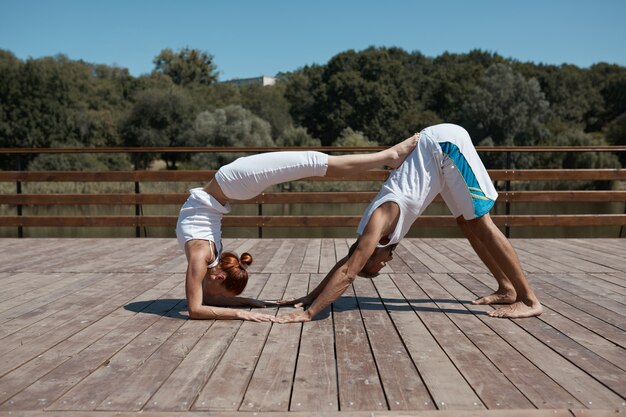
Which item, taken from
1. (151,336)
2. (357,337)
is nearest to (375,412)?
(357,337)

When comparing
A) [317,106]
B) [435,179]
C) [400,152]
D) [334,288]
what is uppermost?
[317,106]

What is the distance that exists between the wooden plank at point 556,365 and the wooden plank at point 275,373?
946 mm

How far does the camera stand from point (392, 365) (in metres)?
2.24

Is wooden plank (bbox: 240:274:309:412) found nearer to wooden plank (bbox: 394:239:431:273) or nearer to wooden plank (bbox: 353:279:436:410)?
wooden plank (bbox: 353:279:436:410)

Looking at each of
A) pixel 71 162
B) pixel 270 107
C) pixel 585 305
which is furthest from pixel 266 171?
pixel 270 107

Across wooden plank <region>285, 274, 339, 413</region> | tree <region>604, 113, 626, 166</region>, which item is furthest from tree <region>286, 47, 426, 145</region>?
wooden plank <region>285, 274, 339, 413</region>

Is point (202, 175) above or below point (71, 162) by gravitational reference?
above

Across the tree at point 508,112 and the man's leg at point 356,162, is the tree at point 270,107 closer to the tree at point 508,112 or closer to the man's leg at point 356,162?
the tree at point 508,112

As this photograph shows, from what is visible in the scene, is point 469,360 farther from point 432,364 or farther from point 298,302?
point 298,302

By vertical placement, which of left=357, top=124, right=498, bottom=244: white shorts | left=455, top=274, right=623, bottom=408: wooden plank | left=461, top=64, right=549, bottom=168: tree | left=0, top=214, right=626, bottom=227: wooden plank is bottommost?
left=0, top=214, right=626, bottom=227: wooden plank

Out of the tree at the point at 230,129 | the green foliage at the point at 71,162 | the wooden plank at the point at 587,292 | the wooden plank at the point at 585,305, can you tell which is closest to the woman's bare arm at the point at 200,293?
the wooden plank at the point at 585,305

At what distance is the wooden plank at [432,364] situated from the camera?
1891mm

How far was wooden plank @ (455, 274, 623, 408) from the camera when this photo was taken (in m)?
1.92

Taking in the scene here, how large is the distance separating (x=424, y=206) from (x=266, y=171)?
32.7 inches
